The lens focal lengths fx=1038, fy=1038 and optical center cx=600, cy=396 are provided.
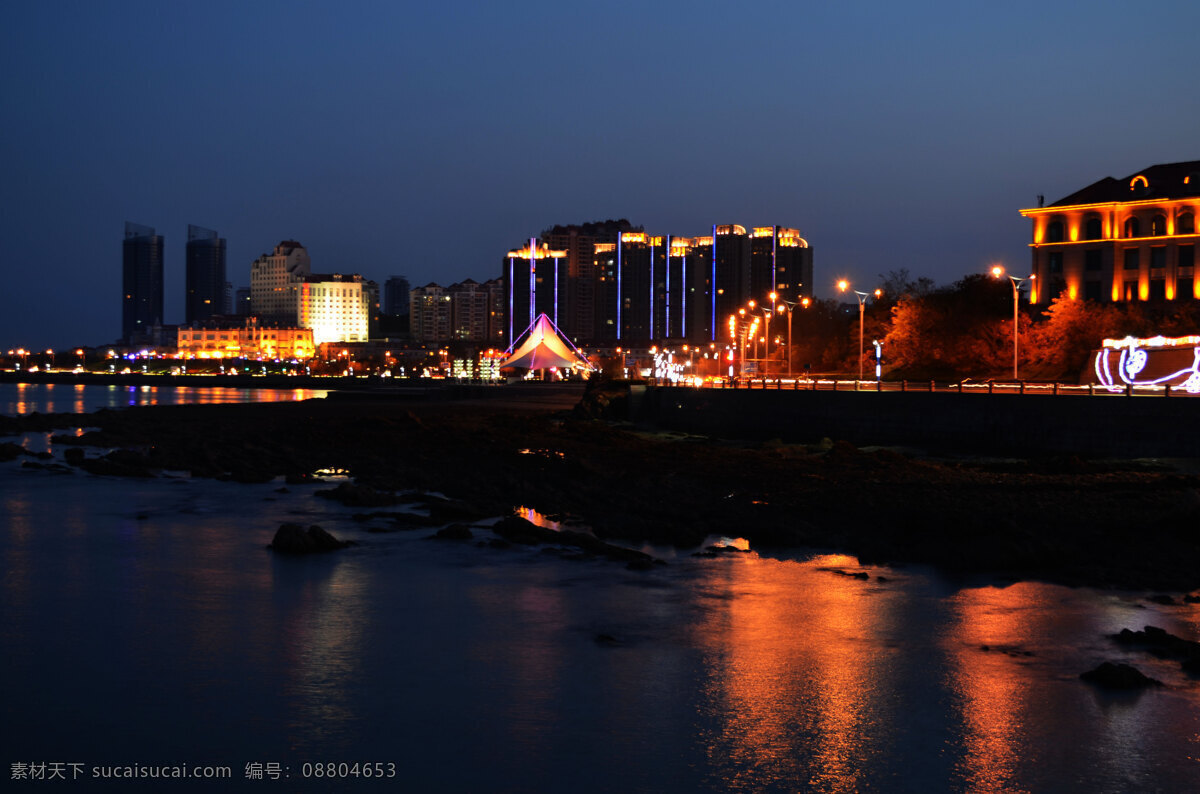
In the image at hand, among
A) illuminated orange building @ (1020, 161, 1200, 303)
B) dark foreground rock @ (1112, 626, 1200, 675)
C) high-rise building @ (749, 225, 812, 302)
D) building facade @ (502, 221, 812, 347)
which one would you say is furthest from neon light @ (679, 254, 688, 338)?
dark foreground rock @ (1112, 626, 1200, 675)

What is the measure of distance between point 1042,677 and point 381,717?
606 cm

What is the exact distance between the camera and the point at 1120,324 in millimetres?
56312

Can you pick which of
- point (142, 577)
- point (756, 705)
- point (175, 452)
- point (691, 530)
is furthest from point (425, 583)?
point (175, 452)

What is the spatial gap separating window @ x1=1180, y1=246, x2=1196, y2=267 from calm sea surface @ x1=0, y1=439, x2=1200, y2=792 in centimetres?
5928

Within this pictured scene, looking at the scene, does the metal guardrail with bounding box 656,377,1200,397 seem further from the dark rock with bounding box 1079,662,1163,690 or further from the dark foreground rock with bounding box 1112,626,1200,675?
the dark rock with bounding box 1079,662,1163,690

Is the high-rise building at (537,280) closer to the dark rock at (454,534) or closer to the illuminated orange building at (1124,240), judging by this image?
the illuminated orange building at (1124,240)

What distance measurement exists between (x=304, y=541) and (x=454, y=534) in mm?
2436

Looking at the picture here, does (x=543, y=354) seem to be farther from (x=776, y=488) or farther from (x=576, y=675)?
(x=576, y=675)

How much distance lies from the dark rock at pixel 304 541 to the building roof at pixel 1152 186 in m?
63.5

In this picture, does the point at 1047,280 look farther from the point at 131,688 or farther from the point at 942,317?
the point at 131,688

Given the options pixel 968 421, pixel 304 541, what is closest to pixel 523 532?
pixel 304 541

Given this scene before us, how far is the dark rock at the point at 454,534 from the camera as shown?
17.3 meters

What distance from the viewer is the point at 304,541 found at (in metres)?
16.3

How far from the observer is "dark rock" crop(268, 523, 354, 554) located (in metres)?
16.3
